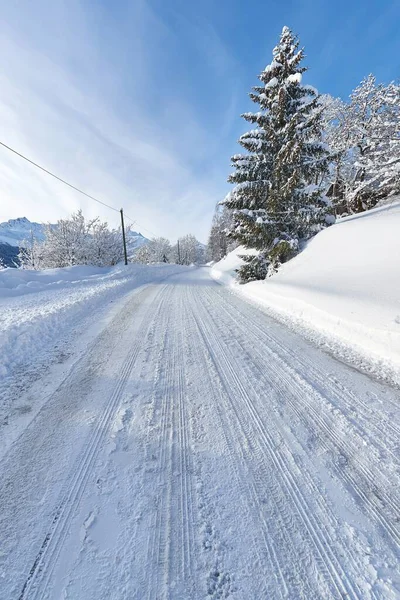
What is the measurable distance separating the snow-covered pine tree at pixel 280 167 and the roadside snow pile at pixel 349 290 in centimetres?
103

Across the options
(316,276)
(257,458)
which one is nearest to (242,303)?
(316,276)

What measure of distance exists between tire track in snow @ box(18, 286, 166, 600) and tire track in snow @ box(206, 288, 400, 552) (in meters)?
1.81

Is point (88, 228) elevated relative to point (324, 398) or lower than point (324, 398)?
elevated

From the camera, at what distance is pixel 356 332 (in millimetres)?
4035

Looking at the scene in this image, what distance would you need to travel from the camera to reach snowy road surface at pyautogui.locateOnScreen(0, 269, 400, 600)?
1.24 m

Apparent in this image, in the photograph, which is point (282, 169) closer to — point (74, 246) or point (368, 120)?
point (368, 120)

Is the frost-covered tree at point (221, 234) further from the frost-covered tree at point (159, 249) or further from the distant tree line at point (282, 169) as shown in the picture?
the distant tree line at point (282, 169)

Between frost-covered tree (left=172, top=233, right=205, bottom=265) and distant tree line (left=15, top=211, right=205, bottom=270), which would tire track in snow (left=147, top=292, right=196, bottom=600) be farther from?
frost-covered tree (left=172, top=233, right=205, bottom=265)

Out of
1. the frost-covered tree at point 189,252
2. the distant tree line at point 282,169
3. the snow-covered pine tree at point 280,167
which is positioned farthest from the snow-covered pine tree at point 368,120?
the frost-covered tree at point 189,252

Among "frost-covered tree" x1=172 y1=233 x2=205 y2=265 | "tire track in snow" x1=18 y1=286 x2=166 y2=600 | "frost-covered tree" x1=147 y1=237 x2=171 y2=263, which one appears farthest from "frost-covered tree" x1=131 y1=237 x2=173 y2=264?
"tire track in snow" x1=18 y1=286 x2=166 y2=600

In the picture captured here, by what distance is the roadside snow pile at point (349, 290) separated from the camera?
377cm

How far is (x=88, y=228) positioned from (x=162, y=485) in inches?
1097

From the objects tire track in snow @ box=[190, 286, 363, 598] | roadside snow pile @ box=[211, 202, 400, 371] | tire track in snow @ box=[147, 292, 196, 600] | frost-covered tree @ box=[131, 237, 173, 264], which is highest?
frost-covered tree @ box=[131, 237, 173, 264]

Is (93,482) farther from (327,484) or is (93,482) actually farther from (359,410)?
(359,410)
